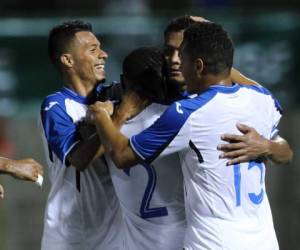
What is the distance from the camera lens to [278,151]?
664 centimetres

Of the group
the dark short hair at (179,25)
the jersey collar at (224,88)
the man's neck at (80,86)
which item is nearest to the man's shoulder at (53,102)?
the man's neck at (80,86)

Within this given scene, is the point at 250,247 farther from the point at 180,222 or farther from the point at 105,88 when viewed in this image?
the point at 105,88

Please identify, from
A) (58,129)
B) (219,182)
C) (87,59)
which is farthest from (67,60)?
(219,182)

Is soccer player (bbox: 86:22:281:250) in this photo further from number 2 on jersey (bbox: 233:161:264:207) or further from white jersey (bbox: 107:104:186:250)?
white jersey (bbox: 107:104:186:250)

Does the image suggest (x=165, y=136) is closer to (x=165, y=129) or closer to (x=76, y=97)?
(x=165, y=129)

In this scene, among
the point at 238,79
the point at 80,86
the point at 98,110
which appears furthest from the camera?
the point at 80,86

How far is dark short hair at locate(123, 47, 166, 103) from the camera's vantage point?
21.7 ft

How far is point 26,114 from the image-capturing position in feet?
41.4

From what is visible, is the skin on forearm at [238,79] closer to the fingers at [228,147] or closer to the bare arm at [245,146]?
the bare arm at [245,146]

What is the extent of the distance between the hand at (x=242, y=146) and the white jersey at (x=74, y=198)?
0.98 meters

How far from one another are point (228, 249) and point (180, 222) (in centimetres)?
52

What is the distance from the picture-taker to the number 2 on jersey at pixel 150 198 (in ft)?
22.0

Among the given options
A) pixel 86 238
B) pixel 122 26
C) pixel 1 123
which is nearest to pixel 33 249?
pixel 1 123

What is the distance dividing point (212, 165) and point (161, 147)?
0.27m
